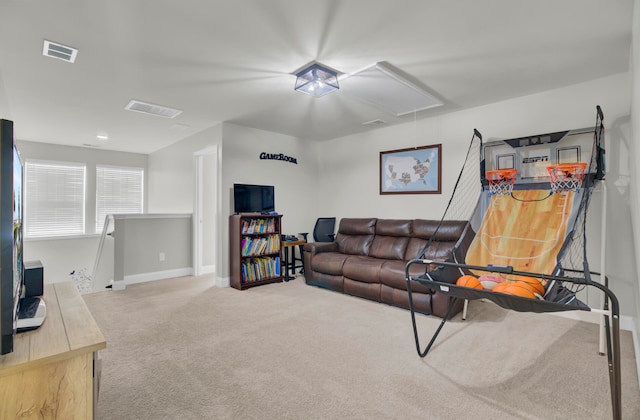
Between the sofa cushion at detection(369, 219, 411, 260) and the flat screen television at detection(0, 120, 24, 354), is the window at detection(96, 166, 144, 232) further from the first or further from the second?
the flat screen television at detection(0, 120, 24, 354)

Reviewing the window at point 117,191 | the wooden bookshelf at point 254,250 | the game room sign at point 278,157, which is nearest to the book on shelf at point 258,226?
the wooden bookshelf at point 254,250

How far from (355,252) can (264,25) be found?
3292 millimetres

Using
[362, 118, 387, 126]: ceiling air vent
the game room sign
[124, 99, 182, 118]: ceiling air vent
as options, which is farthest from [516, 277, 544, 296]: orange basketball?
[124, 99, 182, 118]: ceiling air vent

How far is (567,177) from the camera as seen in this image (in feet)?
9.80

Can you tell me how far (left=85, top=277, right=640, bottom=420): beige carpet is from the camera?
72.3 inches

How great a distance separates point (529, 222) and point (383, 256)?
75.6 inches

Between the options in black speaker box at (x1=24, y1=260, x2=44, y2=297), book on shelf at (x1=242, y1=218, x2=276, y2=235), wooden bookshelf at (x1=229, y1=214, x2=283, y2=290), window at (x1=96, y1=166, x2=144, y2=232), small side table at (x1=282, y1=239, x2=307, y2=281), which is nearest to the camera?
black speaker box at (x1=24, y1=260, x2=44, y2=297)

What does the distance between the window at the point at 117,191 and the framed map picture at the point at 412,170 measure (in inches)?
213

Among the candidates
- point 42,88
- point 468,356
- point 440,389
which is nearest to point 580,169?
point 468,356

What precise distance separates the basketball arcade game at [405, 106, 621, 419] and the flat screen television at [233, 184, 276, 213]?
2.84m

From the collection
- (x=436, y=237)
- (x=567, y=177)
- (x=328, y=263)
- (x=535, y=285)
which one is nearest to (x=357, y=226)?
(x=328, y=263)

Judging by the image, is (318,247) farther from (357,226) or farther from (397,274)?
(397,274)

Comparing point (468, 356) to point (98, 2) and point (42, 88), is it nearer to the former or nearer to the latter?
point (98, 2)

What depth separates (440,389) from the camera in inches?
79.3
